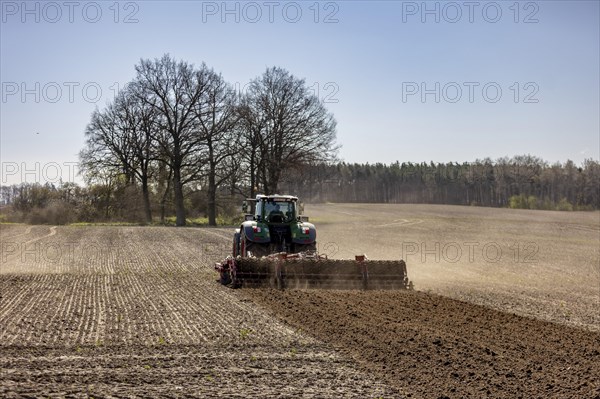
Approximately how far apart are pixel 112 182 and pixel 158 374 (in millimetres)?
43764

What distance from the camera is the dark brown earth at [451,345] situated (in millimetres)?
7105

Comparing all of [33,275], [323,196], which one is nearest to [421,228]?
[33,275]

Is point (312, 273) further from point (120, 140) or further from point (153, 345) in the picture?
point (120, 140)

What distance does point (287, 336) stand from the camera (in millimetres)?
9430

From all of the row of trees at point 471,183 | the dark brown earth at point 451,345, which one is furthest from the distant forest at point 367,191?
the dark brown earth at point 451,345

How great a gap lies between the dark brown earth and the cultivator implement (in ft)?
4.12

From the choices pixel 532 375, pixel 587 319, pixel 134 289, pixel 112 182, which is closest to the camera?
pixel 532 375

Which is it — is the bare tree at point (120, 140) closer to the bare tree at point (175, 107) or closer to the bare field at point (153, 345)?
the bare tree at point (175, 107)

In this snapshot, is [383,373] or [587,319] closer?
[383,373]

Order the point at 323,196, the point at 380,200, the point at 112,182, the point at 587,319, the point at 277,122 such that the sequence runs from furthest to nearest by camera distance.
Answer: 1. the point at 380,200
2. the point at 323,196
3. the point at 112,182
4. the point at 277,122
5. the point at 587,319

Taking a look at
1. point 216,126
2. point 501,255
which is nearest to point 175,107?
point 216,126

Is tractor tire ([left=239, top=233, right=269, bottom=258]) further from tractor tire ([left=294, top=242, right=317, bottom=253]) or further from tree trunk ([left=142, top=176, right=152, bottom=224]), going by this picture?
tree trunk ([left=142, top=176, right=152, bottom=224])

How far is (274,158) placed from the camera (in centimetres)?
4216

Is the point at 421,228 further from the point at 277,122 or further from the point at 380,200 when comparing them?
the point at 380,200
